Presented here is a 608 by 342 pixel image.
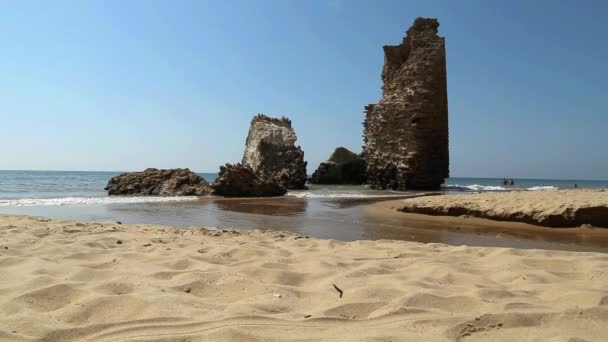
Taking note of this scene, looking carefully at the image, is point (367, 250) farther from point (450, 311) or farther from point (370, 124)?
point (370, 124)

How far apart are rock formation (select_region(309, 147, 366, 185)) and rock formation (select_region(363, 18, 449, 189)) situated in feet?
16.9

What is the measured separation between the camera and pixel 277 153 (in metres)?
24.0

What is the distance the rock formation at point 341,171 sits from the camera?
2903cm

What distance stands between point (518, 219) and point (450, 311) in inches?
213

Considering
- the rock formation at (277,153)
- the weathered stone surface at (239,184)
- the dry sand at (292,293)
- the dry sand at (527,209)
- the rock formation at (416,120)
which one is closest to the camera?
the dry sand at (292,293)

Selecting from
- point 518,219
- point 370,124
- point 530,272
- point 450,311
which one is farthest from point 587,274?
point 370,124

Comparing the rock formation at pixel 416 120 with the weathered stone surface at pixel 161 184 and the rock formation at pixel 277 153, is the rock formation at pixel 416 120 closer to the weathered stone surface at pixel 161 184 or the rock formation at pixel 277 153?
the rock formation at pixel 277 153

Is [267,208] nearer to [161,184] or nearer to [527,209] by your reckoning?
[527,209]

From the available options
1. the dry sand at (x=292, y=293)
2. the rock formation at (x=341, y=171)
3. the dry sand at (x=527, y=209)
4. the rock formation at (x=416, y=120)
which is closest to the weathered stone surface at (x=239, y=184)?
the dry sand at (x=527, y=209)

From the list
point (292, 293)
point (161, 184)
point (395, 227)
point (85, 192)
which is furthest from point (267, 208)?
point (85, 192)

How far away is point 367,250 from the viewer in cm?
413

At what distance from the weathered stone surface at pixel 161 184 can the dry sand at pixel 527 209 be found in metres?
9.56

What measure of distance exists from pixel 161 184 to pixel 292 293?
15032mm

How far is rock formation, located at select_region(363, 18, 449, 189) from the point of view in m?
21.5
